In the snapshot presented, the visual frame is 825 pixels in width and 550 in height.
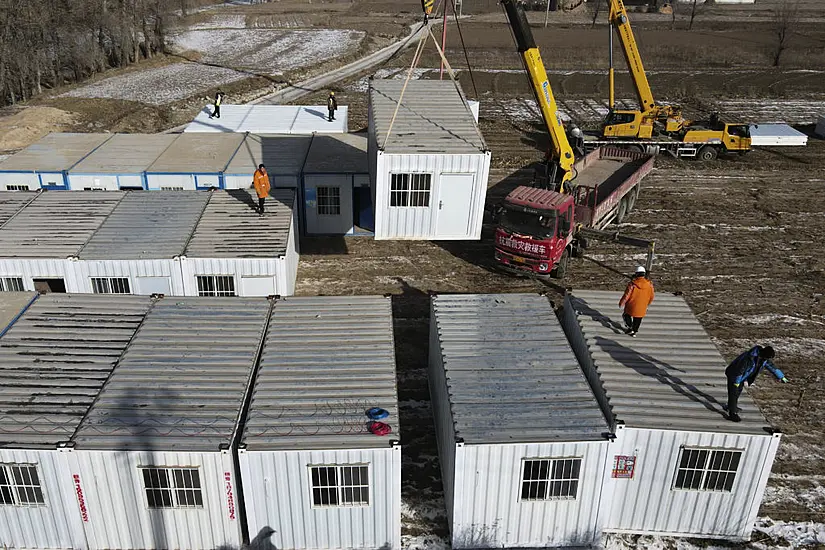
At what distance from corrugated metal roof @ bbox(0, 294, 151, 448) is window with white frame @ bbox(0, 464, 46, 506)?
422 millimetres

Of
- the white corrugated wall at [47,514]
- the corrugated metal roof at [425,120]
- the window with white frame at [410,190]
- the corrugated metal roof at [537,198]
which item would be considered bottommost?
the white corrugated wall at [47,514]

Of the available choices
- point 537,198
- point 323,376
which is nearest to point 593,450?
point 323,376

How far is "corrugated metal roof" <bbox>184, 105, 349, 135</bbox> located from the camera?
27094 millimetres

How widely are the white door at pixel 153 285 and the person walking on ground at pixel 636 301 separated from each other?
1082 centimetres

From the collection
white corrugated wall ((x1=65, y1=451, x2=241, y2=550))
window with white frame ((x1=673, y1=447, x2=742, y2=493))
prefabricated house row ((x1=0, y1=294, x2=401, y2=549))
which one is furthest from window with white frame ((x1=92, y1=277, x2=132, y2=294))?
window with white frame ((x1=673, y1=447, x2=742, y2=493))

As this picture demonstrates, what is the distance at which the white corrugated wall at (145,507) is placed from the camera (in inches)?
391

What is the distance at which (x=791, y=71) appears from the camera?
5047 cm

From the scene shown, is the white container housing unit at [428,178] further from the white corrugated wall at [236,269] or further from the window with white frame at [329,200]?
the window with white frame at [329,200]

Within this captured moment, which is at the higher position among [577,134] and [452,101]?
[452,101]

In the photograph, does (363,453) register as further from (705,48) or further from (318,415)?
(705,48)

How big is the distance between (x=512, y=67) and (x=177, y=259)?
4091 cm

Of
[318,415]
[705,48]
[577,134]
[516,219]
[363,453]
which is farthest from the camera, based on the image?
[705,48]

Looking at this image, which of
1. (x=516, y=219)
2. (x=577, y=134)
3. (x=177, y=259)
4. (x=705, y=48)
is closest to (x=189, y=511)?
(x=177, y=259)

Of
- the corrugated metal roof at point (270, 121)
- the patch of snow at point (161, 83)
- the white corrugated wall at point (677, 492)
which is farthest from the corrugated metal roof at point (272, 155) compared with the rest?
the patch of snow at point (161, 83)
